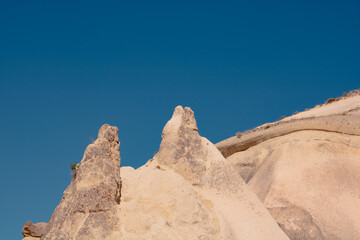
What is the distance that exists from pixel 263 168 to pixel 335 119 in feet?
8.99

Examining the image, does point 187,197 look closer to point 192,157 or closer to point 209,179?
point 209,179

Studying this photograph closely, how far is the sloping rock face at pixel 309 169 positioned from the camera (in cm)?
1320

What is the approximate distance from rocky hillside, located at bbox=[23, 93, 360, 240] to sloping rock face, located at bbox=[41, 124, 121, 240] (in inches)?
0.7

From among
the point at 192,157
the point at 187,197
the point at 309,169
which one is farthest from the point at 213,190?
the point at 309,169

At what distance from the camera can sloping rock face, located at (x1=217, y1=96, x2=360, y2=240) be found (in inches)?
A: 520

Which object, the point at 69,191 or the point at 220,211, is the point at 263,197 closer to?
the point at 220,211

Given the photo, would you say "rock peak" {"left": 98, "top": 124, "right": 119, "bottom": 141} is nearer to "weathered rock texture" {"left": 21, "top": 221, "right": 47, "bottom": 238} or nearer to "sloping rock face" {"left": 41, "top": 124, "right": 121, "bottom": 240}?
"sloping rock face" {"left": 41, "top": 124, "right": 121, "bottom": 240}

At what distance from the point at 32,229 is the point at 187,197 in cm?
504

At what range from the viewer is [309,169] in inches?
589

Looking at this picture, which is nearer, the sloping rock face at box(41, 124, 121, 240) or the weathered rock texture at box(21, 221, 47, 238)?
the sloping rock face at box(41, 124, 121, 240)

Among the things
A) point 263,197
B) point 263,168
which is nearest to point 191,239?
point 263,197

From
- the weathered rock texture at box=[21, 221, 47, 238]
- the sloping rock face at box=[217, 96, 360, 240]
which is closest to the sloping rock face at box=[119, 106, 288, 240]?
the sloping rock face at box=[217, 96, 360, 240]

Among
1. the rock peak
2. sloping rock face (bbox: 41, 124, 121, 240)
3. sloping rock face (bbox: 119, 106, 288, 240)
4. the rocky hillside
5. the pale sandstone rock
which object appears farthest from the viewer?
the pale sandstone rock

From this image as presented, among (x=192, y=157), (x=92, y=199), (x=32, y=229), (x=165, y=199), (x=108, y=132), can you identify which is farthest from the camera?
(x=32, y=229)
